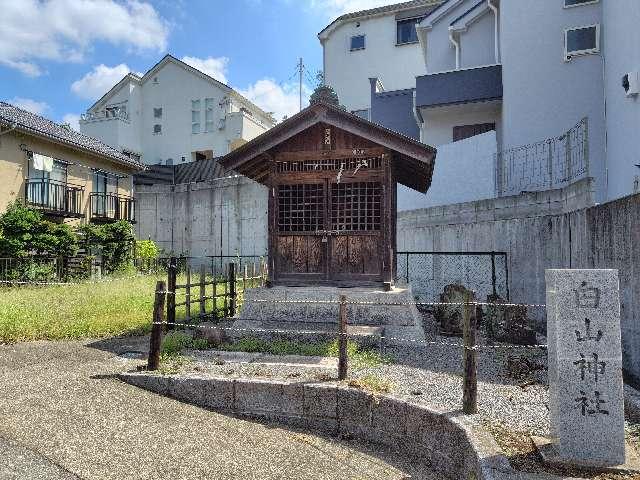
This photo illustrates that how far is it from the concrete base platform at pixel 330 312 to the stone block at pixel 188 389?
2.02 metres

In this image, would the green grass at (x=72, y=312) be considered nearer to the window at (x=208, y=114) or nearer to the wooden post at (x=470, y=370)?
the wooden post at (x=470, y=370)

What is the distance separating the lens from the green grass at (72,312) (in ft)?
29.3

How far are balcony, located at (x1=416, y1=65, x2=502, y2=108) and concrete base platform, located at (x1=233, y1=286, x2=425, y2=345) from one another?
10223 mm

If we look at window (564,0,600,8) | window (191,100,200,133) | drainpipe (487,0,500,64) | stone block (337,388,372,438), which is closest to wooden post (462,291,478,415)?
stone block (337,388,372,438)

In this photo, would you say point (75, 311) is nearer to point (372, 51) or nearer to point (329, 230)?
point (329, 230)

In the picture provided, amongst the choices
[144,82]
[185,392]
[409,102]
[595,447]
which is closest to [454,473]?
[595,447]

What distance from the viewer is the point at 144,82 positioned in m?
31.7

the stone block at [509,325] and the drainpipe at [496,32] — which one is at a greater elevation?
the drainpipe at [496,32]

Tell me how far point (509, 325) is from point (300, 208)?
4605 millimetres

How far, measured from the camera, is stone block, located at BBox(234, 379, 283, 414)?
18.3 feet

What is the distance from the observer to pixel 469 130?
17.8 metres

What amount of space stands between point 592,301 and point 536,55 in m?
13.6

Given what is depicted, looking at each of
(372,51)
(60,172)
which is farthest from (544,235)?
(372,51)

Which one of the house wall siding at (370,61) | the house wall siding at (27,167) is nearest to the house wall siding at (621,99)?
the house wall siding at (370,61)
